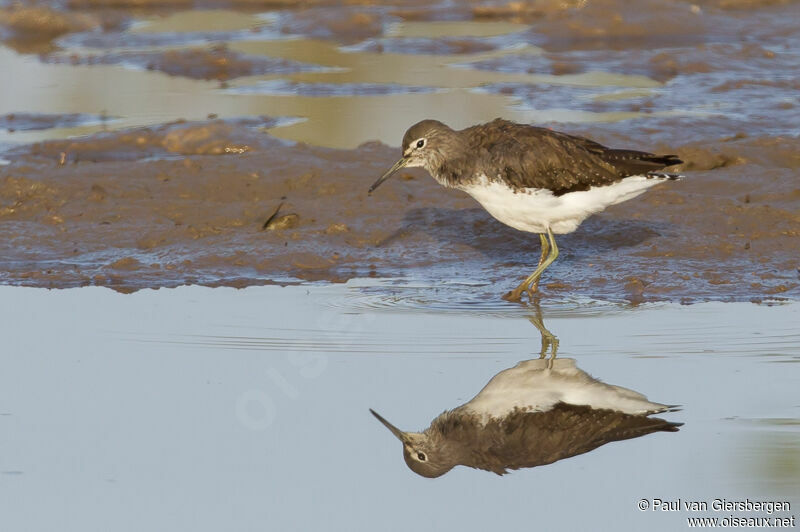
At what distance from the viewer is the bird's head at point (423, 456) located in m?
5.84

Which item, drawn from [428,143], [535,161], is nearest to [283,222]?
[428,143]

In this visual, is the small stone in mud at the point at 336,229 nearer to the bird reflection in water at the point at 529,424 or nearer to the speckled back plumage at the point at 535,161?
the speckled back plumage at the point at 535,161

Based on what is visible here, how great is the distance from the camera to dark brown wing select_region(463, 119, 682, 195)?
8.56m

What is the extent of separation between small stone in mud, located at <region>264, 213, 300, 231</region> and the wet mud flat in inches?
0.7

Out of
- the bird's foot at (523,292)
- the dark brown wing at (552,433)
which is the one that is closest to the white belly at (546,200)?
the bird's foot at (523,292)

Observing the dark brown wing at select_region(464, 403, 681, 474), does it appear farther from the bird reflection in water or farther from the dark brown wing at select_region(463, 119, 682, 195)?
the dark brown wing at select_region(463, 119, 682, 195)

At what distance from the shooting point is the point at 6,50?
59.3 feet

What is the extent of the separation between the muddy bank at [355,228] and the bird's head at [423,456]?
2894 mm

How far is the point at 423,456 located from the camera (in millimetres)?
5895

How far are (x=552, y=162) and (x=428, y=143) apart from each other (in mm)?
904

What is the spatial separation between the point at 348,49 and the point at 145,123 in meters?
4.92

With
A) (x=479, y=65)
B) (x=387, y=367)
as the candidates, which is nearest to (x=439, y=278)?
(x=387, y=367)

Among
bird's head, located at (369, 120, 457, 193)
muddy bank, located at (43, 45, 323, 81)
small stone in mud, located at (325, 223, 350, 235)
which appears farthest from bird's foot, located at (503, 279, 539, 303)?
muddy bank, located at (43, 45, 323, 81)

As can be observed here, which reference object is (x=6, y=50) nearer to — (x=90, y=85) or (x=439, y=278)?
(x=90, y=85)
